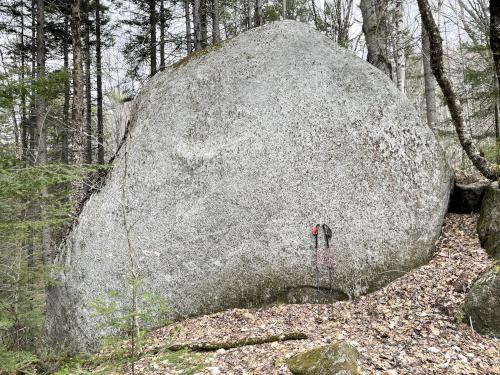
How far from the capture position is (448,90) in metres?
6.77

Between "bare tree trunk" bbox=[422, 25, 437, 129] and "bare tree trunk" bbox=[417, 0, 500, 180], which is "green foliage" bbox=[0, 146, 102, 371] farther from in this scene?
"bare tree trunk" bbox=[422, 25, 437, 129]

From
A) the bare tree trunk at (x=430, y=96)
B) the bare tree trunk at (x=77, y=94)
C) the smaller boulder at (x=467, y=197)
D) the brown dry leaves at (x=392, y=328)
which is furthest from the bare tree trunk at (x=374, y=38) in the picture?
the bare tree trunk at (x=77, y=94)

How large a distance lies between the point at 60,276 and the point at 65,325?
0.86m

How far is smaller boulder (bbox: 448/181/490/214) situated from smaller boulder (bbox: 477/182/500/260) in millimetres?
331

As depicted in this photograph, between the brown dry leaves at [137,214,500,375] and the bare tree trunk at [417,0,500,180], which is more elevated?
the bare tree trunk at [417,0,500,180]

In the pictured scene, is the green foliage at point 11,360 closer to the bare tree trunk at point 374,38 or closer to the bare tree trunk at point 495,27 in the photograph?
the bare tree trunk at point 495,27

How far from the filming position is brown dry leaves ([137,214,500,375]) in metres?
3.82

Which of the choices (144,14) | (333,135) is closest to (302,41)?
(333,135)

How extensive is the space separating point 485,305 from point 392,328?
110 cm

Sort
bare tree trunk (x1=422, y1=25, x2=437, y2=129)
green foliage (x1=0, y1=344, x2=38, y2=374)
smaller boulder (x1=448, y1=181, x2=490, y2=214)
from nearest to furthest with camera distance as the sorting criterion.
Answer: green foliage (x1=0, y1=344, x2=38, y2=374) < smaller boulder (x1=448, y1=181, x2=490, y2=214) < bare tree trunk (x1=422, y1=25, x2=437, y2=129)

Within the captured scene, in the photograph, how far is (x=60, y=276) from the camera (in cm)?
645

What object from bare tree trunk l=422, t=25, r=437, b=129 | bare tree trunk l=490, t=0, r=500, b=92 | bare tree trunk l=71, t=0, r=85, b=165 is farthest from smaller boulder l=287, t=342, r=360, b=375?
bare tree trunk l=422, t=25, r=437, b=129

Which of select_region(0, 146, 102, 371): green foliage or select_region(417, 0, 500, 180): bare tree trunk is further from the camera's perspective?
select_region(417, 0, 500, 180): bare tree trunk

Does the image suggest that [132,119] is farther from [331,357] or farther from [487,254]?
[487,254]
